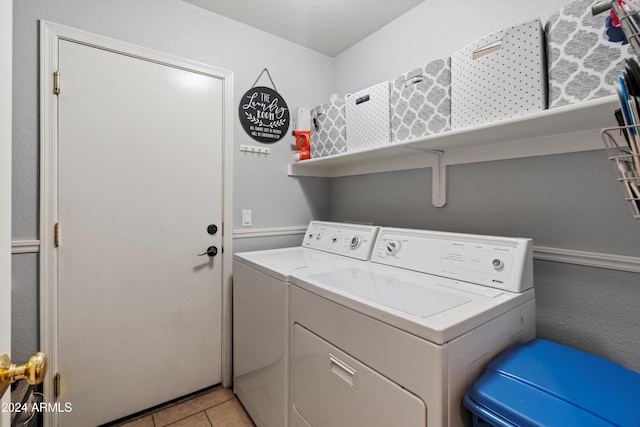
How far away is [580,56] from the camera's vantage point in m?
0.99

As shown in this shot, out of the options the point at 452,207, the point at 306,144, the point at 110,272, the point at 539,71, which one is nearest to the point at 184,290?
the point at 110,272

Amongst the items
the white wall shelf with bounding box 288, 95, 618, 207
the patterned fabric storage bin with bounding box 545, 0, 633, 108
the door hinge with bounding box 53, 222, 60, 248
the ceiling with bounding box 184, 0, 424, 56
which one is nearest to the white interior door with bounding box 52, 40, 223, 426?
the door hinge with bounding box 53, 222, 60, 248

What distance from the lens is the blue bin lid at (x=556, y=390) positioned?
713 mm

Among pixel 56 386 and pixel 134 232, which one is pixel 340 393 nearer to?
pixel 134 232

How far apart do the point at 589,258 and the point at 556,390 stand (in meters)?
0.66

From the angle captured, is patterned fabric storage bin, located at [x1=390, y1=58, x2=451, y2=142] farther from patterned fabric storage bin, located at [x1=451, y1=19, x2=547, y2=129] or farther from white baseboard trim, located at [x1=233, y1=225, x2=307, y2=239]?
white baseboard trim, located at [x1=233, y1=225, x2=307, y2=239]

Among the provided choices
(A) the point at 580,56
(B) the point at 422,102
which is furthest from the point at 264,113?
(A) the point at 580,56

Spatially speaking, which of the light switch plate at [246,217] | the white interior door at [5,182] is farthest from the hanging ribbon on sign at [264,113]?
the white interior door at [5,182]

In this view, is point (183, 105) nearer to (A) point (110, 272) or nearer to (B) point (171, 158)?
(B) point (171, 158)

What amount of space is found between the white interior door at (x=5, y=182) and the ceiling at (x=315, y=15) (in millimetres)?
1590

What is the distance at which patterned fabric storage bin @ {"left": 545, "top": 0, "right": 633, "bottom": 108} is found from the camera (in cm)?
93

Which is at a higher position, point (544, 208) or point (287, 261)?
point (544, 208)

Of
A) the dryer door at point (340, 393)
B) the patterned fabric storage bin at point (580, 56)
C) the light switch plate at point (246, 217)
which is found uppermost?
the patterned fabric storage bin at point (580, 56)

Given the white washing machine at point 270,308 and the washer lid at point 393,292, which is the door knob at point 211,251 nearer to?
the white washing machine at point 270,308
